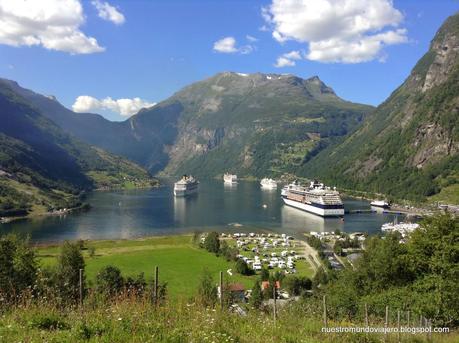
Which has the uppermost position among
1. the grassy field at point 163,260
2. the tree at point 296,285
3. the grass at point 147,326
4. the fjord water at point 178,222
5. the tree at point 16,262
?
the grass at point 147,326

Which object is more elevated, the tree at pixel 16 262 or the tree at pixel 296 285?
the tree at pixel 16 262

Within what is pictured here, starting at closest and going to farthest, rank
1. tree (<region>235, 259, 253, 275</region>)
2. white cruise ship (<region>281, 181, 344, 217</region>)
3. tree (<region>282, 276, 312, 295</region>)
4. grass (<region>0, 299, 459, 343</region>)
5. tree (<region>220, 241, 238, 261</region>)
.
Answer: grass (<region>0, 299, 459, 343</region>) → tree (<region>282, 276, 312, 295</region>) → tree (<region>235, 259, 253, 275</region>) → tree (<region>220, 241, 238, 261</region>) → white cruise ship (<region>281, 181, 344, 217</region>)

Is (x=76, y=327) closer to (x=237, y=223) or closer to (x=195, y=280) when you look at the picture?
(x=195, y=280)

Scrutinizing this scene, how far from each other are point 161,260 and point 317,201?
6957cm

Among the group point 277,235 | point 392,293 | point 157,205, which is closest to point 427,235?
point 392,293

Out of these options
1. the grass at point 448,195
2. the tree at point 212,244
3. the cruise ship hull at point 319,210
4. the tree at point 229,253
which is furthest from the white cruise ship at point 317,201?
the tree at point 229,253

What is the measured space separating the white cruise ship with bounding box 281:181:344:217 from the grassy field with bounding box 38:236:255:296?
165 ft

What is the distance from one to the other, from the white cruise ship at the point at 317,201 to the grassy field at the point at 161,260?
1978 inches

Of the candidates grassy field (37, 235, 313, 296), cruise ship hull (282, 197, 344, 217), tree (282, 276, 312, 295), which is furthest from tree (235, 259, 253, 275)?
cruise ship hull (282, 197, 344, 217)

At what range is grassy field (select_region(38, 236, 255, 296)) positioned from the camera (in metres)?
Answer: 49.2

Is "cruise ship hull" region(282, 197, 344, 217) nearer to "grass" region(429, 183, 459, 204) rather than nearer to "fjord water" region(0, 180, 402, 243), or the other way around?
"fjord water" region(0, 180, 402, 243)

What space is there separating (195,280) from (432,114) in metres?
166

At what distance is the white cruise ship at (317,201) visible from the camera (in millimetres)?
113562

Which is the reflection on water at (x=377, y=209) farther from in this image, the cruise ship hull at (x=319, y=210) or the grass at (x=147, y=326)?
the grass at (x=147, y=326)
